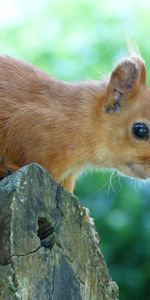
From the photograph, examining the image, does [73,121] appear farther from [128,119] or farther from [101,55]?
[101,55]

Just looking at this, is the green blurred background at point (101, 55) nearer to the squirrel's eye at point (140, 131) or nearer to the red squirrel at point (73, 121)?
the red squirrel at point (73, 121)

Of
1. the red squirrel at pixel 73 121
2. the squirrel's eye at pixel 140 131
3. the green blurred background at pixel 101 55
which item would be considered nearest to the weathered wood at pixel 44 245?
the red squirrel at pixel 73 121

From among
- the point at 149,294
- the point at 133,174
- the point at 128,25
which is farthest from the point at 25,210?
the point at 128,25

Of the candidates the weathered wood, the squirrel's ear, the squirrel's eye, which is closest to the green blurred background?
the squirrel's ear

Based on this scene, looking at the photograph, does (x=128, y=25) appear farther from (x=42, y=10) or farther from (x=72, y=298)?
(x=72, y=298)

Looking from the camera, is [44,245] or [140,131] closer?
[44,245]

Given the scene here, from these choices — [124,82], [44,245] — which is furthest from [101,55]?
[44,245]
